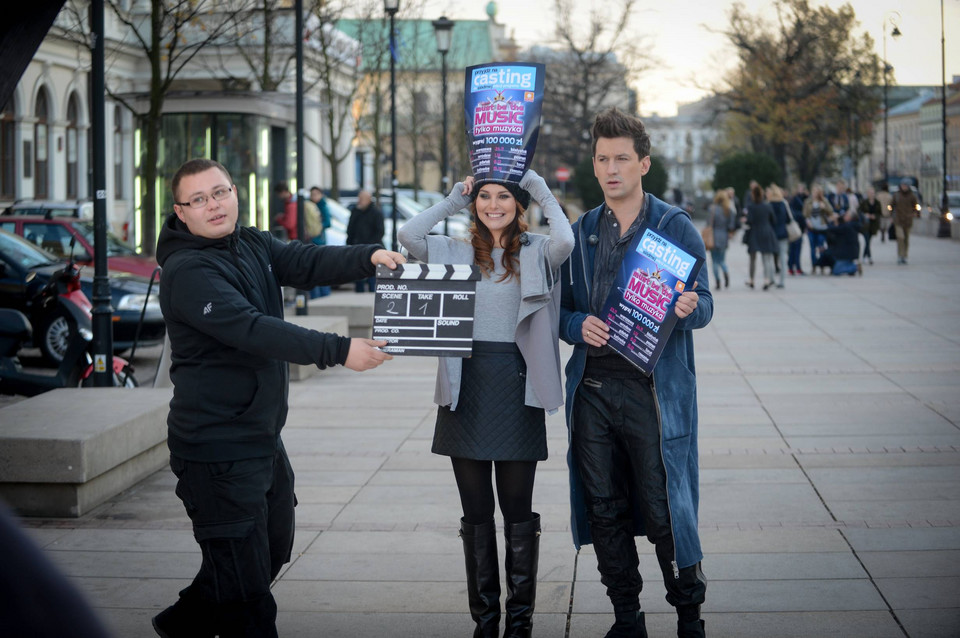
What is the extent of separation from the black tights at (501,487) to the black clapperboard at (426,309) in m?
0.55

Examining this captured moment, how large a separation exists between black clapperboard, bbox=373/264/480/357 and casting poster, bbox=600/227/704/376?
0.56m

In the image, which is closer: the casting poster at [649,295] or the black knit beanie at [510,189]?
the casting poster at [649,295]

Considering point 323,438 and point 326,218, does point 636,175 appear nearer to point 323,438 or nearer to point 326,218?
point 323,438

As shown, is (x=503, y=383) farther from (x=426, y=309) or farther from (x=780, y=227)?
(x=780, y=227)

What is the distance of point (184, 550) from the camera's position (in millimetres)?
6375

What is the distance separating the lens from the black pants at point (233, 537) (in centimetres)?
412

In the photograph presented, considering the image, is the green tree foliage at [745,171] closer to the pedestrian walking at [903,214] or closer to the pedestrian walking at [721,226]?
the pedestrian walking at [903,214]

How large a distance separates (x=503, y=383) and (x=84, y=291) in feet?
36.0

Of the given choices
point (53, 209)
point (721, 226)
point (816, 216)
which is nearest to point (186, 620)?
point (53, 209)

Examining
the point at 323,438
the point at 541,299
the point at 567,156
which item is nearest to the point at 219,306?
the point at 541,299

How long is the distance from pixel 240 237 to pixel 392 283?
1.86ft

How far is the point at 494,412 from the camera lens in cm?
478

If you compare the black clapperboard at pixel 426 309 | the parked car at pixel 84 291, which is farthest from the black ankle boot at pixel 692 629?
the parked car at pixel 84 291

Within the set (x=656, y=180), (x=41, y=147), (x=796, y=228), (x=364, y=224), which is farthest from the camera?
(x=656, y=180)
